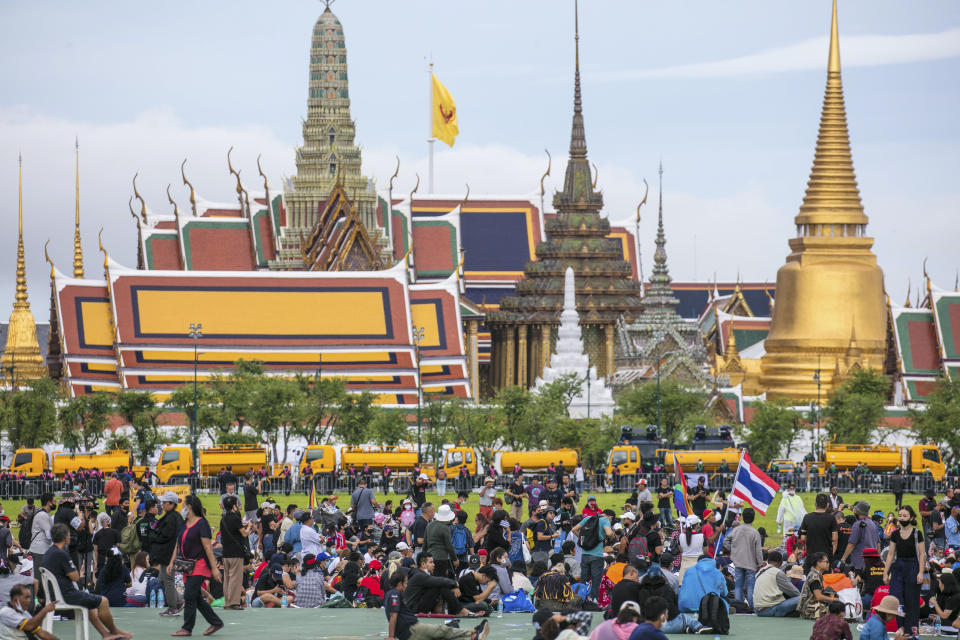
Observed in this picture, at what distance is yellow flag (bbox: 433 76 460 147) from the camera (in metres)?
106

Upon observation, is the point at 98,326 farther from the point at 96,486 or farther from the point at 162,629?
the point at 162,629

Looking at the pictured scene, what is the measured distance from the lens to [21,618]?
1950 centimetres

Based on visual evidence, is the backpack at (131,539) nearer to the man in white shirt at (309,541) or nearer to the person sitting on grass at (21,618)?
the man in white shirt at (309,541)

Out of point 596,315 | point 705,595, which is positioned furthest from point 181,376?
point 705,595

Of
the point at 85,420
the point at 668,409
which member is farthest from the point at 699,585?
the point at 85,420

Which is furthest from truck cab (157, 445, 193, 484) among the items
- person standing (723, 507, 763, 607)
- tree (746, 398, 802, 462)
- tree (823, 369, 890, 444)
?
person standing (723, 507, 763, 607)

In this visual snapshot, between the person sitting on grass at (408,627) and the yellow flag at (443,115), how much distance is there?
8618 cm

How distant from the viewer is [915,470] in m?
56.0

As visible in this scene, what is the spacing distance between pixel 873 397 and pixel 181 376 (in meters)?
24.8

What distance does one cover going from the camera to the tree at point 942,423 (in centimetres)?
6175

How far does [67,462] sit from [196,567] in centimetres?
3596

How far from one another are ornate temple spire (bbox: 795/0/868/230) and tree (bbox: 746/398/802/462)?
717 inches

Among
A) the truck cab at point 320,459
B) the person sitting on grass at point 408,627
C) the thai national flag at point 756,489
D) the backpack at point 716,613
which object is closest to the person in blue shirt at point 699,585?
the backpack at point 716,613

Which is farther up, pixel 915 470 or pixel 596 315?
pixel 596 315
